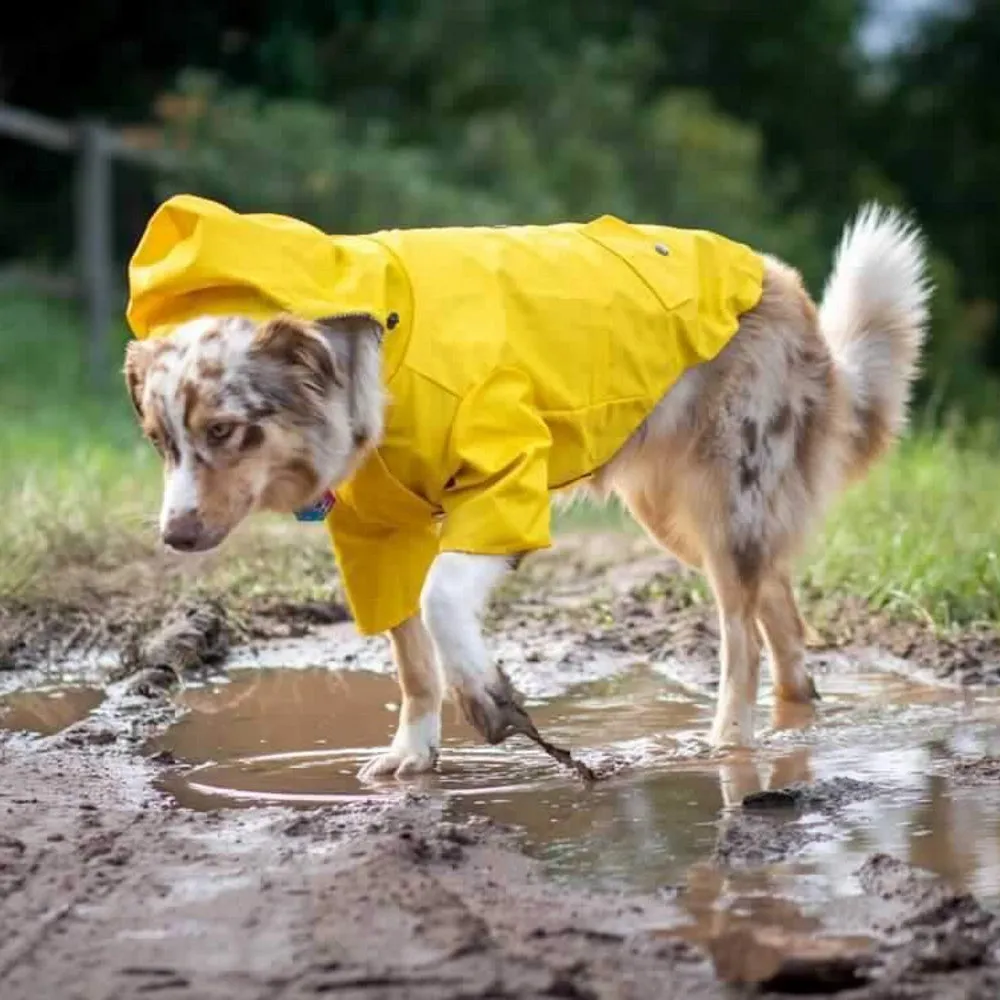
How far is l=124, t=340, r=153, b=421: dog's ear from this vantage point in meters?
4.55

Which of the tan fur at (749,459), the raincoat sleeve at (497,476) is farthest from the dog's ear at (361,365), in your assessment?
the tan fur at (749,459)

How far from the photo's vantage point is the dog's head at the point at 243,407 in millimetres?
4465

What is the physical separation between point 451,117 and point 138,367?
13711 millimetres

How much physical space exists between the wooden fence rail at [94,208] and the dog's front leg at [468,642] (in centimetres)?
1031

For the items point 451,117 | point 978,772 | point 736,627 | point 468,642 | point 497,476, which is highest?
point 451,117

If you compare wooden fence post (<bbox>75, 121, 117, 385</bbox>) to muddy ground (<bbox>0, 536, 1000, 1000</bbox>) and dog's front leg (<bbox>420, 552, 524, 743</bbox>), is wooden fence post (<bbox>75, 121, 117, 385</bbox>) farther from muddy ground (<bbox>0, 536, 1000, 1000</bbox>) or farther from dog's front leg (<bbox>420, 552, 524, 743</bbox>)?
dog's front leg (<bbox>420, 552, 524, 743</bbox>)

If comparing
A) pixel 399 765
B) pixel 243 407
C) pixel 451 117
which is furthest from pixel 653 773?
pixel 451 117

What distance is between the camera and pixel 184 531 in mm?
4453

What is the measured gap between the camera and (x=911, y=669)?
20.0 feet

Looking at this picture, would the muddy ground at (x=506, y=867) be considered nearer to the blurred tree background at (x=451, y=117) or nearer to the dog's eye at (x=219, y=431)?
the dog's eye at (x=219, y=431)

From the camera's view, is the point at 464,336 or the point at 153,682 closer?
the point at 464,336

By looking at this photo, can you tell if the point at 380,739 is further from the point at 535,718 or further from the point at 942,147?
the point at 942,147

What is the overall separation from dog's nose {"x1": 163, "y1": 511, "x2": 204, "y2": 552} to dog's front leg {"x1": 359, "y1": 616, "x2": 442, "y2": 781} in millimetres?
761

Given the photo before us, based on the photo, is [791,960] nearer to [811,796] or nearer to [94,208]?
[811,796]
